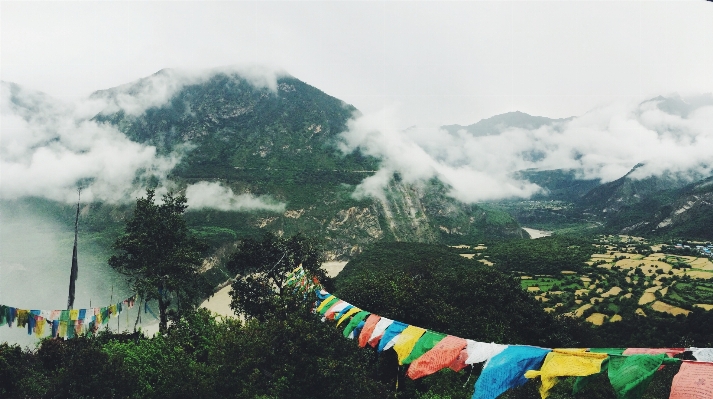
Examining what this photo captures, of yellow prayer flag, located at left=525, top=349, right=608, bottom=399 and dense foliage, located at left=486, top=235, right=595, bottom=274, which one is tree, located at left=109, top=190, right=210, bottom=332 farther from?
dense foliage, located at left=486, top=235, right=595, bottom=274

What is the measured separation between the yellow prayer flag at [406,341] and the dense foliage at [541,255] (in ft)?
247

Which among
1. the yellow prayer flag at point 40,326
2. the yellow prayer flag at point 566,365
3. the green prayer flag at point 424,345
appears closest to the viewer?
the yellow prayer flag at point 566,365

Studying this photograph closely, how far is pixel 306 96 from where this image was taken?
162 meters

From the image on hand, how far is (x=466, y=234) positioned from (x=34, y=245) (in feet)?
411

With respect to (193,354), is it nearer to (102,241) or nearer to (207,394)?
(207,394)

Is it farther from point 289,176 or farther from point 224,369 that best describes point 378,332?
point 289,176

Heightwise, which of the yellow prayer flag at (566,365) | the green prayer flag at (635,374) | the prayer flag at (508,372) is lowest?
the prayer flag at (508,372)

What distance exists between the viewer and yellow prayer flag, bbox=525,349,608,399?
6809 mm

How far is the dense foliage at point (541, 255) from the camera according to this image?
80.6m

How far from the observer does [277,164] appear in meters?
132

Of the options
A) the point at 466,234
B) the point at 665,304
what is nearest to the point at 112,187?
the point at 466,234

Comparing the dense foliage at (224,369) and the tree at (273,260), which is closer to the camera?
the dense foliage at (224,369)

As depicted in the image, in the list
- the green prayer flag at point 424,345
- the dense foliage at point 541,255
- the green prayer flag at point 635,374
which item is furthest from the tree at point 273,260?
the dense foliage at point 541,255

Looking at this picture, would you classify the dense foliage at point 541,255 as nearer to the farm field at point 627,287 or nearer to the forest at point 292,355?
the farm field at point 627,287
